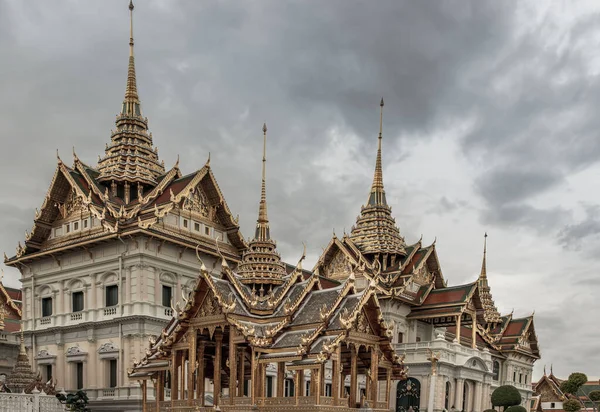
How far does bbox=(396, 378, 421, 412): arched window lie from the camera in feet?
149

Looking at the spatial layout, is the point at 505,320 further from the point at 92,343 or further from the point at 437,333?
the point at 92,343

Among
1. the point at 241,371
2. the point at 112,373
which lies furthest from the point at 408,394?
the point at 241,371

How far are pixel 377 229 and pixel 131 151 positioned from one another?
20.0m

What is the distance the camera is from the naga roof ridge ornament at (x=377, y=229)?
51531 mm

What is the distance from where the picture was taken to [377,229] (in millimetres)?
52656

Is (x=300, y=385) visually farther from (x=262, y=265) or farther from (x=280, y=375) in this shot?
(x=262, y=265)

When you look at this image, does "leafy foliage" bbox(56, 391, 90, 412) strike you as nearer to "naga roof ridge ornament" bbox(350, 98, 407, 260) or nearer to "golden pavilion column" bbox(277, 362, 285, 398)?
"golden pavilion column" bbox(277, 362, 285, 398)

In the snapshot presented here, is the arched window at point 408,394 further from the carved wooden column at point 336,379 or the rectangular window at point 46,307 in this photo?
the carved wooden column at point 336,379

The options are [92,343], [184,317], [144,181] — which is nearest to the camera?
[184,317]

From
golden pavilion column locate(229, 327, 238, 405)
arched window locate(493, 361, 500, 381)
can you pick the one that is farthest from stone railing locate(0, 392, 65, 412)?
arched window locate(493, 361, 500, 381)

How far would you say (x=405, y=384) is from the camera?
46.4 meters

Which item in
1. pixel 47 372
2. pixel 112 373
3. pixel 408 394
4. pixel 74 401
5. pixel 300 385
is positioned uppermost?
pixel 300 385

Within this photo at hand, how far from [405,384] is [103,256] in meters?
20.9

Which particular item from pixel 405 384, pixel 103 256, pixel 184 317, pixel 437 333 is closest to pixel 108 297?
pixel 103 256
